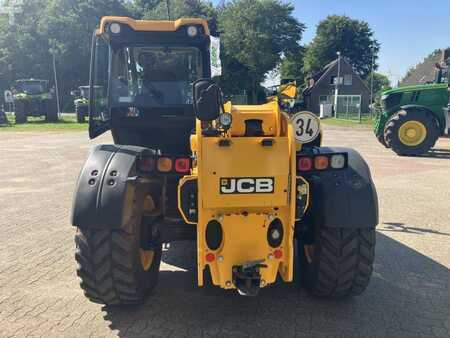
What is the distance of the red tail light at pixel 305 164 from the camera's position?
10.4 ft

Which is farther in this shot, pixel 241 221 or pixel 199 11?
pixel 199 11

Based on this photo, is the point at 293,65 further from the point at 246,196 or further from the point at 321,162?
the point at 246,196

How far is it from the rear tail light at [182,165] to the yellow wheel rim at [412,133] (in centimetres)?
1076

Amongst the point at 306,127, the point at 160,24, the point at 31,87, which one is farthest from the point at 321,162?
the point at 31,87

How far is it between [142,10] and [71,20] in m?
12.9

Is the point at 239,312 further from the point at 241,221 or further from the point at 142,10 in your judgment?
the point at 142,10

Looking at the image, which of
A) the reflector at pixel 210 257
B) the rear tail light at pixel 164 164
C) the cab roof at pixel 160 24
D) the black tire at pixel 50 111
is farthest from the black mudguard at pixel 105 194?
the black tire at pixel 50 111

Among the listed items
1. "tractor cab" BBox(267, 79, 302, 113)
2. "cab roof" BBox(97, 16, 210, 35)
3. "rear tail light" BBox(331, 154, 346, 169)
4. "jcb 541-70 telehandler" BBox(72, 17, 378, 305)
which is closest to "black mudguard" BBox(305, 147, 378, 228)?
"jcb 541-70 telehandler" BBox(72, 17, 378, 305)

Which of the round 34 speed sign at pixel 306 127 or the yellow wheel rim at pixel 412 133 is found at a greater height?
the round 34 speed sign at pixel 306 127

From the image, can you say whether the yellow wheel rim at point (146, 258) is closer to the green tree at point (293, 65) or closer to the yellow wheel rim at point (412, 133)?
the yellow wheel rim at point (412, 133)

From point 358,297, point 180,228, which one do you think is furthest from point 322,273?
point 180,228

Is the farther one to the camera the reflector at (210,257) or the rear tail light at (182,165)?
the rear tail light at (182,165)

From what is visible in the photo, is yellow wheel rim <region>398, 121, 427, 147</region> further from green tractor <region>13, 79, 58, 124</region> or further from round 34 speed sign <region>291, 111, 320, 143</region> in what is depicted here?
green tractor <region>13, 79, 58, 124</region>

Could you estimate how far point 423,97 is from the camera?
41.7 feet
